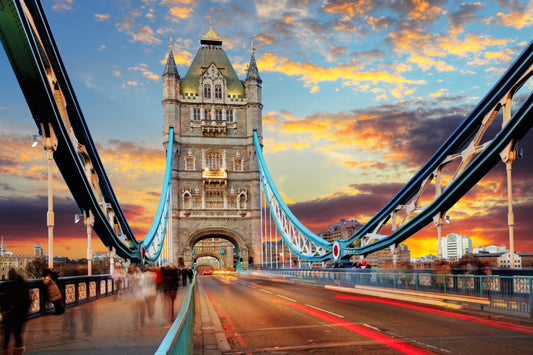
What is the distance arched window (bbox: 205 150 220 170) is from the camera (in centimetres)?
7262

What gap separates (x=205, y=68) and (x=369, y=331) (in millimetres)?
68136

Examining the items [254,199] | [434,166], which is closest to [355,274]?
[434,166]

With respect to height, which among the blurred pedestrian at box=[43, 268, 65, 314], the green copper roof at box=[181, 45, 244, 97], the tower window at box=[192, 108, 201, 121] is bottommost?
the blurred pedestrian at box=[43, 268, 65, 314]

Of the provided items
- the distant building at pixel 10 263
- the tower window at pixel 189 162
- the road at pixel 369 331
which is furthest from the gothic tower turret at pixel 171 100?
the road at pixel 369 331

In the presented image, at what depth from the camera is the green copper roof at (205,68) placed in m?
75.6

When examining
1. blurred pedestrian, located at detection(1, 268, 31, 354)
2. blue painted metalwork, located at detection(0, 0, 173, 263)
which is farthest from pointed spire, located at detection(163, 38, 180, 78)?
blurred pedestrian, located at detection(1, 268, 31, 354)

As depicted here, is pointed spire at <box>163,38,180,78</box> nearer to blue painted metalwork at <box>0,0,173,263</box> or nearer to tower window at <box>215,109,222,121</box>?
tower window at <box>215,109,222,121</box>

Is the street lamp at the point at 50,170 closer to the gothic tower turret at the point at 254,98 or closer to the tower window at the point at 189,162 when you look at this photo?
the tower window at the point at 189,162

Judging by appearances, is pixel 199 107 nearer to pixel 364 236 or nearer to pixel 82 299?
pixel 364 236

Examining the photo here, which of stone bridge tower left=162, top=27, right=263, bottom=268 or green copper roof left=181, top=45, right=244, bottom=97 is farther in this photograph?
green copper roof left=181, top=45, right=244, bottom=97

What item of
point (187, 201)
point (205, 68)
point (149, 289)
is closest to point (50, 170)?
point (149, 289)

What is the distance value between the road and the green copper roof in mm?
60201

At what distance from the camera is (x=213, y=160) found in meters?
72.9

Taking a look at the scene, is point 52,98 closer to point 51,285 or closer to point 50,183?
point 50,183
